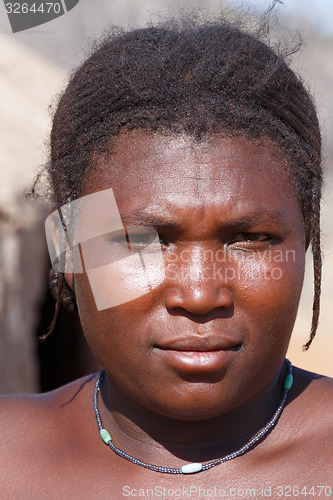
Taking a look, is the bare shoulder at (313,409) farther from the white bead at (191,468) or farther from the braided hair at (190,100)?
the white bead at (191,468)

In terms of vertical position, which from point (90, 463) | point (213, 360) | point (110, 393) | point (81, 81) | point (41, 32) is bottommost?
point (90, 463)

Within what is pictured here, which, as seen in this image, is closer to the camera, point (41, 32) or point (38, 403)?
point (38, 403)

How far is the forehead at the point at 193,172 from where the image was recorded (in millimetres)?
1791

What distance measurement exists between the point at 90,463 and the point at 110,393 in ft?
0.75

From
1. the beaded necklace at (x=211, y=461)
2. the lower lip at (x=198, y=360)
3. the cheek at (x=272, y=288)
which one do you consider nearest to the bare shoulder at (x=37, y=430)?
the beaded necklace at (x=211, y=461)

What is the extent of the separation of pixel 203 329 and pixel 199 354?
2.5 inches

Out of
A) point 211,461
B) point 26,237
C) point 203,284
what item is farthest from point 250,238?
point 26,237

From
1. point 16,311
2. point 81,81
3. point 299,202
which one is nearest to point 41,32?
point 16,311

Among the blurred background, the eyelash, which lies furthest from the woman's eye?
the blurred background

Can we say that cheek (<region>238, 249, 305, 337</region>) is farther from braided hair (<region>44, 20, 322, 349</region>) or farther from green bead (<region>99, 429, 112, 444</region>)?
green bead (<region>99, 429, 112, 444</region>)

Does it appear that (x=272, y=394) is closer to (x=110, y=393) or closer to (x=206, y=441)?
(x=206, y=441)

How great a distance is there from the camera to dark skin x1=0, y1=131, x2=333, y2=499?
69.6 inches

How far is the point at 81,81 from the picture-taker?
212 centimetres

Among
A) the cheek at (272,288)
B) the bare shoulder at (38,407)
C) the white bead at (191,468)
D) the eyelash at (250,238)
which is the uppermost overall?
the eyelash at (250,238)
